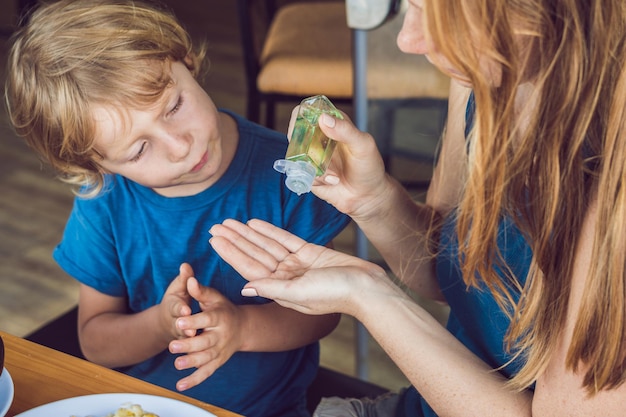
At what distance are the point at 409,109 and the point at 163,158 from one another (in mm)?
1090

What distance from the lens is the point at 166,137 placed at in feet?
3.60

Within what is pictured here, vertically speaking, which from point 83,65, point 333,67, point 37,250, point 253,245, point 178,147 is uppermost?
point 83,65

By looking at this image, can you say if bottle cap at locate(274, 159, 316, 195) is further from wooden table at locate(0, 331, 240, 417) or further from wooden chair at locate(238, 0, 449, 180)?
wooden chair at locate(238, 0, 449, 180)

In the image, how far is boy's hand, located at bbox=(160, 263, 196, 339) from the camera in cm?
108

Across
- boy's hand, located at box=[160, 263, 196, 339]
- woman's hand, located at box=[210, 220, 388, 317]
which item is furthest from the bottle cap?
boy's hand, located at box=[160, 263, 196, 339]

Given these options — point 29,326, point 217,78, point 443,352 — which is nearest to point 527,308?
point 443,352

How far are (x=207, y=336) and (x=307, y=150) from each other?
28 centimetres

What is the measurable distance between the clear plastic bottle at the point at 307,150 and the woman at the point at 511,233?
0.02 m

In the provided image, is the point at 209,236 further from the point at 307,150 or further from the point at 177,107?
the point at 307,150

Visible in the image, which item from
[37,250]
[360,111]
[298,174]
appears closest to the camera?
[298,174]

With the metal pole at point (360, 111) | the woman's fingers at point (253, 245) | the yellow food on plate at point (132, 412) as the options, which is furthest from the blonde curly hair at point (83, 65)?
the metal pole at point (360, 111)

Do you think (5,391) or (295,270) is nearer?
(5,391)

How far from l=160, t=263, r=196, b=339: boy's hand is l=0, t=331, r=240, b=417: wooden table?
17 centimetres

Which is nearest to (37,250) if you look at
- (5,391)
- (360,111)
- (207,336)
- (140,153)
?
(360,111)
